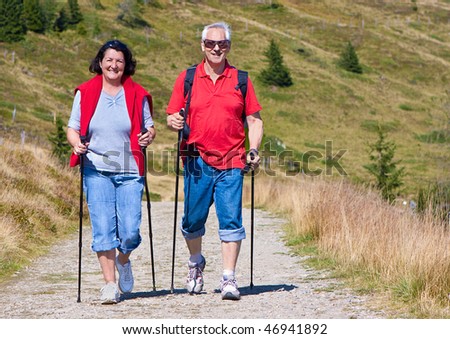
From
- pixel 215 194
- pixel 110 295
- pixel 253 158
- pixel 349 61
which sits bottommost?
pixel 110 295

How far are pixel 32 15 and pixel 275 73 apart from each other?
65.9ft

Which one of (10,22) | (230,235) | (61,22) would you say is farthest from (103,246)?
(61,22)

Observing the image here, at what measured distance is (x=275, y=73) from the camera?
71.9 meters

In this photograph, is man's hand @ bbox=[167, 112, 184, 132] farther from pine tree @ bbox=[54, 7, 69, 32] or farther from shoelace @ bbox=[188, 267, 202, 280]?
pine tree @ bbox=[54, 7, 69, 32]

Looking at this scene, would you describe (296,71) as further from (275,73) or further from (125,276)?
(125,276)

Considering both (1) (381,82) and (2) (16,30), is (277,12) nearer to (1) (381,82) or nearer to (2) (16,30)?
(1) (381,82)

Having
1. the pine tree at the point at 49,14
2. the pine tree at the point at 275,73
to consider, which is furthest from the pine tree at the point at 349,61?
the pine tree at the point at 49,14

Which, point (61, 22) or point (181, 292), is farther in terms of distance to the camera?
point (61, 22)

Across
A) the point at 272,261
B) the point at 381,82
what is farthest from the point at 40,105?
the point at 272,261

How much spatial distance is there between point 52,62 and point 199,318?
202 ft

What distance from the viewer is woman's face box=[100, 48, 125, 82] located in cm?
709

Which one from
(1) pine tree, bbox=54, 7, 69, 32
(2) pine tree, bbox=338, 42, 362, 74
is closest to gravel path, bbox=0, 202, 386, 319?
(1) pine tree, bbox=54, 7, 69, 32

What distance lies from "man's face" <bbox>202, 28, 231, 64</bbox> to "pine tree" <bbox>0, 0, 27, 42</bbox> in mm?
62396

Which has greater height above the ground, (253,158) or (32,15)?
(32,15)
